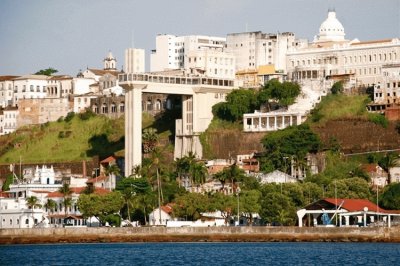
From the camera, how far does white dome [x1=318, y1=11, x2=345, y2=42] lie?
17375 cm

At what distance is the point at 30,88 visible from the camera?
19462 cm

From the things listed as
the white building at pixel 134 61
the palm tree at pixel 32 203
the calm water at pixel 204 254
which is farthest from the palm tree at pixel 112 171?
the calm water at pixel 204 254

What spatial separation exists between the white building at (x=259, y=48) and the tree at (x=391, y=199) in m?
43.8

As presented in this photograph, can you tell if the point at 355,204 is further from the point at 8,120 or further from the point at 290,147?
the point at 8,120

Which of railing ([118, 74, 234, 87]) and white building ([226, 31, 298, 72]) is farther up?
white building ([226, 31, 298, 72])

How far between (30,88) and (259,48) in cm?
3361

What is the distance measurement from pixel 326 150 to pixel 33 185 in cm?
3106

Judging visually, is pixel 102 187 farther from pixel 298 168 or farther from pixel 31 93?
pixel 31 93

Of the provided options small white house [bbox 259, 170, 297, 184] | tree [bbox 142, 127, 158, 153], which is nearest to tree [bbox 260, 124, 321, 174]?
small white house [bbox 259, 170, 297, 184]

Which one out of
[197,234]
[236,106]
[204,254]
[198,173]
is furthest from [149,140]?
[204,254]

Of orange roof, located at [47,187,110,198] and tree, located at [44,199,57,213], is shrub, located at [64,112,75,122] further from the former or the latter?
tree, located at [44,199,57,213]

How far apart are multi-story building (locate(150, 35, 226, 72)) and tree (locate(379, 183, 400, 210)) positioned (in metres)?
64.3

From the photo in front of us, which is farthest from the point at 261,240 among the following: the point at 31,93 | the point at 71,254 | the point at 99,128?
the point at 31,93

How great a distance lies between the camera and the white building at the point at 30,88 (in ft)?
637
